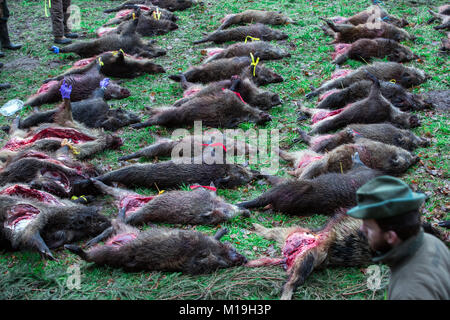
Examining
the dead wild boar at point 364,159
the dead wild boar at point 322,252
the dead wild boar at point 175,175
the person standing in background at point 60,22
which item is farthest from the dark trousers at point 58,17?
the dead wild boar at point 322,252

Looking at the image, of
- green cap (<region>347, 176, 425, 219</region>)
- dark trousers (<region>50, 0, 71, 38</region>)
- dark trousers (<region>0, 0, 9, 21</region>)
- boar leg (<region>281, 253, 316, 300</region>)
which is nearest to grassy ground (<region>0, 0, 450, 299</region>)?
boar leg (<region>281, 253, 316, 300</region>)

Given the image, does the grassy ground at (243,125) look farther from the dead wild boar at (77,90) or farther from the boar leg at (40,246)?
the dead wild boar at (77,90)

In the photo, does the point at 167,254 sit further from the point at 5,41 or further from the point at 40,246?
the point at 5,41

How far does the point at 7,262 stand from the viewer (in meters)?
4.05

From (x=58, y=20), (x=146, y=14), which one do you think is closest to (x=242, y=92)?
(x=146, y=14)

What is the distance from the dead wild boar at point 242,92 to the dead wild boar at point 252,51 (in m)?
1.19

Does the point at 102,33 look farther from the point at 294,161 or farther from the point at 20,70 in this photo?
the point at 294,161

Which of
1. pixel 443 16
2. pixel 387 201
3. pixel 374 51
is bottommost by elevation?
pixel 374 51

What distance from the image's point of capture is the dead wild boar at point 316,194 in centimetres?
460

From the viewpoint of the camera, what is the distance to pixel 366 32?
8422 mm

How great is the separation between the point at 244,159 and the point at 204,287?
8.15ft

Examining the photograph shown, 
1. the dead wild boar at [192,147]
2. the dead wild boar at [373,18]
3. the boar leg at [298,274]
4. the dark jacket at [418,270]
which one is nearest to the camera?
the dark jacket at [418,270]

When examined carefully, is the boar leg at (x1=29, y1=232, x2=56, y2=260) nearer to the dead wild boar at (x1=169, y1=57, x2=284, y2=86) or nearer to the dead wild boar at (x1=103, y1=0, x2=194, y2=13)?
the dead wild boar at (x1=169, y1=57, x2=284, y2=86)

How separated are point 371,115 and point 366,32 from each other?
10.4 feet
